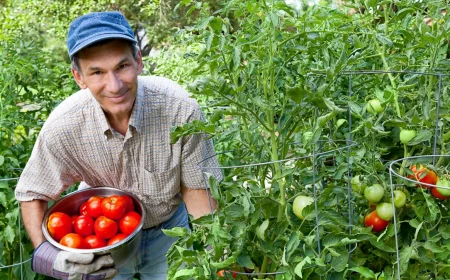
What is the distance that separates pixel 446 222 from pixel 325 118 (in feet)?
1.30

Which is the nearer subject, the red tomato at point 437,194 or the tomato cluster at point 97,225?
the red tomato at point 437,194

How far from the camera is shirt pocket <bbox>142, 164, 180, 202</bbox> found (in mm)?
1693

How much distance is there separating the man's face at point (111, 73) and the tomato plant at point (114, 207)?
0.25 meters

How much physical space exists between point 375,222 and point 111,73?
0.80m

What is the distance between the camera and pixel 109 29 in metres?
1.53

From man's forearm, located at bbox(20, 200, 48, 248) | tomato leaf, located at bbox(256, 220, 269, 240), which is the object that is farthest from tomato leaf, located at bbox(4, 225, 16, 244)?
tomato leaf, located at bbox(256, 220, 269, 240)

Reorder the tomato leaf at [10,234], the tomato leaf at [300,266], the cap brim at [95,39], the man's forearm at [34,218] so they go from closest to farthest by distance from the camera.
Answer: the tomato leaf at [300,266] < the cap brim at [95,39] < the man's forearm at [34,218] < the tomato leaf at [10,234]

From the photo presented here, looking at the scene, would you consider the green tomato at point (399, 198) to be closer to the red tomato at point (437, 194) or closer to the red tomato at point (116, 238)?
the red tomato at point (437, 194)

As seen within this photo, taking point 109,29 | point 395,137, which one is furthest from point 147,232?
point 395,137

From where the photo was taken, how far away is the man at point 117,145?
1.56 m

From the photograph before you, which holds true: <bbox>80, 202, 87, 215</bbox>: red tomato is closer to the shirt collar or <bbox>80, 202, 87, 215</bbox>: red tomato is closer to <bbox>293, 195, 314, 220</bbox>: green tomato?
the shirt collar

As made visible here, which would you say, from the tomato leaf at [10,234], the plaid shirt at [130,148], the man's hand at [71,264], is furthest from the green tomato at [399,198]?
the tomato leaf at [10,234]

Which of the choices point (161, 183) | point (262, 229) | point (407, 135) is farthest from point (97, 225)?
point (407, 135)

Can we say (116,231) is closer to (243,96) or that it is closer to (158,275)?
(158,275)
